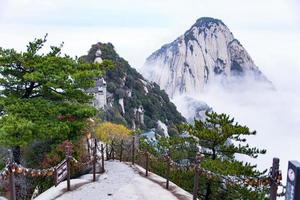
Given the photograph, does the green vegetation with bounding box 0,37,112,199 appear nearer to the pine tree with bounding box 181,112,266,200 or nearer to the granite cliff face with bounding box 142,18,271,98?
the pine tree with bounding box 181,112,266,200

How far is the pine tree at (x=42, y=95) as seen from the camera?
13.8m

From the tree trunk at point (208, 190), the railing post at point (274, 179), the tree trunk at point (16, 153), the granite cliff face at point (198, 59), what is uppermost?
the granite cliff face at point (198, 59)

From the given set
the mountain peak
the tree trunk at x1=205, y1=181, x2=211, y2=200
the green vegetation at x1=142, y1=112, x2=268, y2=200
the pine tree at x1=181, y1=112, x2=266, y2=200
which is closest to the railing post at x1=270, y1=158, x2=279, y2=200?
the green vegetation at x1=142, y1=112, x2=268, y2=200

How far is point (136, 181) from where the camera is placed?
1202 cm

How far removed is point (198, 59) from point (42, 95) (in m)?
Result: 96.4

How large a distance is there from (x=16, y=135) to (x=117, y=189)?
4.39 metres

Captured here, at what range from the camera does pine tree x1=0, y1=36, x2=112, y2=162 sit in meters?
13.8

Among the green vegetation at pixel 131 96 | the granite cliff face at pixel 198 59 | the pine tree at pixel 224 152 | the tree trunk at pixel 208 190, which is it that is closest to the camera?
the pine tree at pixel 224 152

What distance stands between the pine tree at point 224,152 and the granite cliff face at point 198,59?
94.2m

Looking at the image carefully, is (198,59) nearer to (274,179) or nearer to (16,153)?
(16,153)

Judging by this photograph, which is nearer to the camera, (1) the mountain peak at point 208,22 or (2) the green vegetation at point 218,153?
(2) the green vegetation at point 218,153

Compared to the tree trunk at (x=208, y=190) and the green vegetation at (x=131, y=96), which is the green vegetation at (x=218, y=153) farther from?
the green vegetation at (x=131, y=96)

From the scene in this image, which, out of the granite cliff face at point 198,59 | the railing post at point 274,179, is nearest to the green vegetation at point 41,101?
the railing post at point 274,179

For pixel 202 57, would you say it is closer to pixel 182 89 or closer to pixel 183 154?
pixel 182 89
